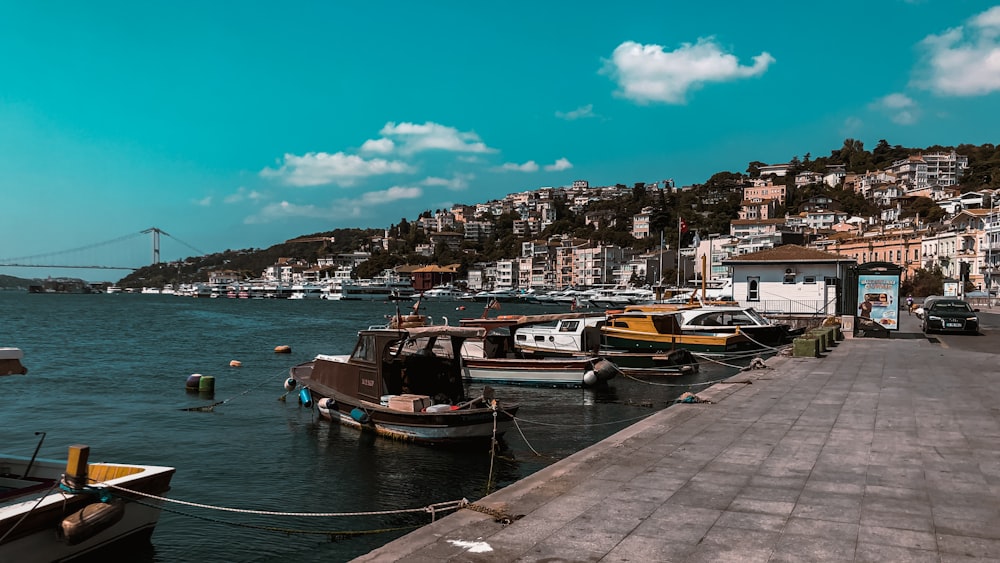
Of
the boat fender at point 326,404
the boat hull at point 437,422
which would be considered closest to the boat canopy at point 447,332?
the boat hull at point 437,422

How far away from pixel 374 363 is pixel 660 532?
11.6 m

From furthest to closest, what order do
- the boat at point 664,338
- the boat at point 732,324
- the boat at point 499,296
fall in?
the boat at point 499,296, the boat at point 732,324, the boat at point 664,338

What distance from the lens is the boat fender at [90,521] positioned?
27.0ft

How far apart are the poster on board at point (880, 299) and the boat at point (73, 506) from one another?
31.7 metres

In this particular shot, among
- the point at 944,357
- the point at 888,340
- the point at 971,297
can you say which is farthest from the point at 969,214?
the point at 944,357

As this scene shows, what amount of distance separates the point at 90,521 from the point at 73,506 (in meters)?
0.25

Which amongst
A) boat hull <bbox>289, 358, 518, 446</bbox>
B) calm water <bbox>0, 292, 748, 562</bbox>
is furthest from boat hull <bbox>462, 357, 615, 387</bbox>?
boat hull <bbox>289, 358, 518, 446</bbox>

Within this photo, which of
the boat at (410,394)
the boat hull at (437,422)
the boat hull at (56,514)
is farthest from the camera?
the boat at (410,394)

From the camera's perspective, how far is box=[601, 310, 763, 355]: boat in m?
34.6

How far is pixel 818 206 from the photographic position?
578 feet

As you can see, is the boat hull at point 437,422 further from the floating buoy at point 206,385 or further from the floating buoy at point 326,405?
the floating buoy at point 206,385

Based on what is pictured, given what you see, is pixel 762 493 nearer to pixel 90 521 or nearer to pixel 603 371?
pixel 90 521

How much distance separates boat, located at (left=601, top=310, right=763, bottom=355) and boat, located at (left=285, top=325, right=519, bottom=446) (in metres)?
17.9

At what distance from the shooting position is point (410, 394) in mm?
17781
